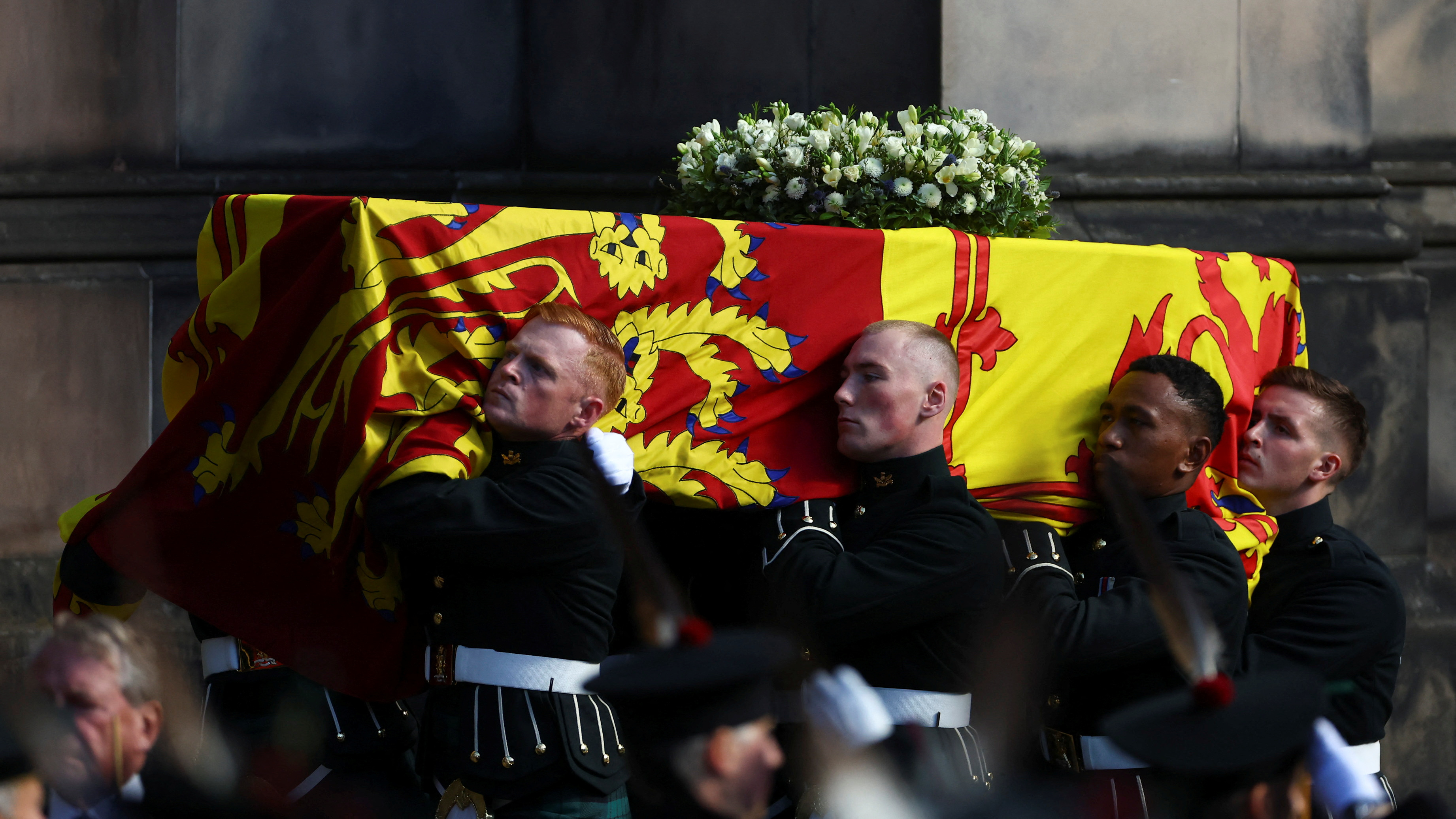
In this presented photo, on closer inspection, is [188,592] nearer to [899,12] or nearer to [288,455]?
[288,455]

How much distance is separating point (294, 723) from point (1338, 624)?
7.89 ft

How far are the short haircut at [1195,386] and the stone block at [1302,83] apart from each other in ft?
7.59

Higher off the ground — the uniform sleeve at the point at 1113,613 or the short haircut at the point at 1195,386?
the short haircut at the point at 1195,386

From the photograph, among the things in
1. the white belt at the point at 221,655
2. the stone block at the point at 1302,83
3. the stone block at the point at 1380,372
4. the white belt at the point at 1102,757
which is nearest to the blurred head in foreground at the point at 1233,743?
the white belt at the point at 1102,757

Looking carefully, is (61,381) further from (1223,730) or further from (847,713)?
(1223,730)

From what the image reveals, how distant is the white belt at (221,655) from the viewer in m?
3.38

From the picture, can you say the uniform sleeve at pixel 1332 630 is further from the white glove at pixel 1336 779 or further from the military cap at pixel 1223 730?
the military cap at pixel 1223 730

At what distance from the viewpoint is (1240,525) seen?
12.0 ft

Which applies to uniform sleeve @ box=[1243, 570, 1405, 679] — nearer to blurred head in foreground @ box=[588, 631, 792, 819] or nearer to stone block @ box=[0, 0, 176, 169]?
blurred head in foreground @ box=[588, 631, 792, 819]

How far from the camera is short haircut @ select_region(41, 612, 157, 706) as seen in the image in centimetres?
200

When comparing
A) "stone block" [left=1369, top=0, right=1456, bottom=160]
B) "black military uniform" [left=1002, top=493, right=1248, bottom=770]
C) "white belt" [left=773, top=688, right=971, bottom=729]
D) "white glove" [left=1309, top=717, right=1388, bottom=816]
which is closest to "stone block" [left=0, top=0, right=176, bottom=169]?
"white belt" [left=773, top=688, right=971, bottom=729]

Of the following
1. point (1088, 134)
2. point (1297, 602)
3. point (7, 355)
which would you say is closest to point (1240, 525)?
point (1297, 602)

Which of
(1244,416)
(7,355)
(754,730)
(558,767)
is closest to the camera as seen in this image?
(754,730)

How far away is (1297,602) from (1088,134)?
2402 millimetres
